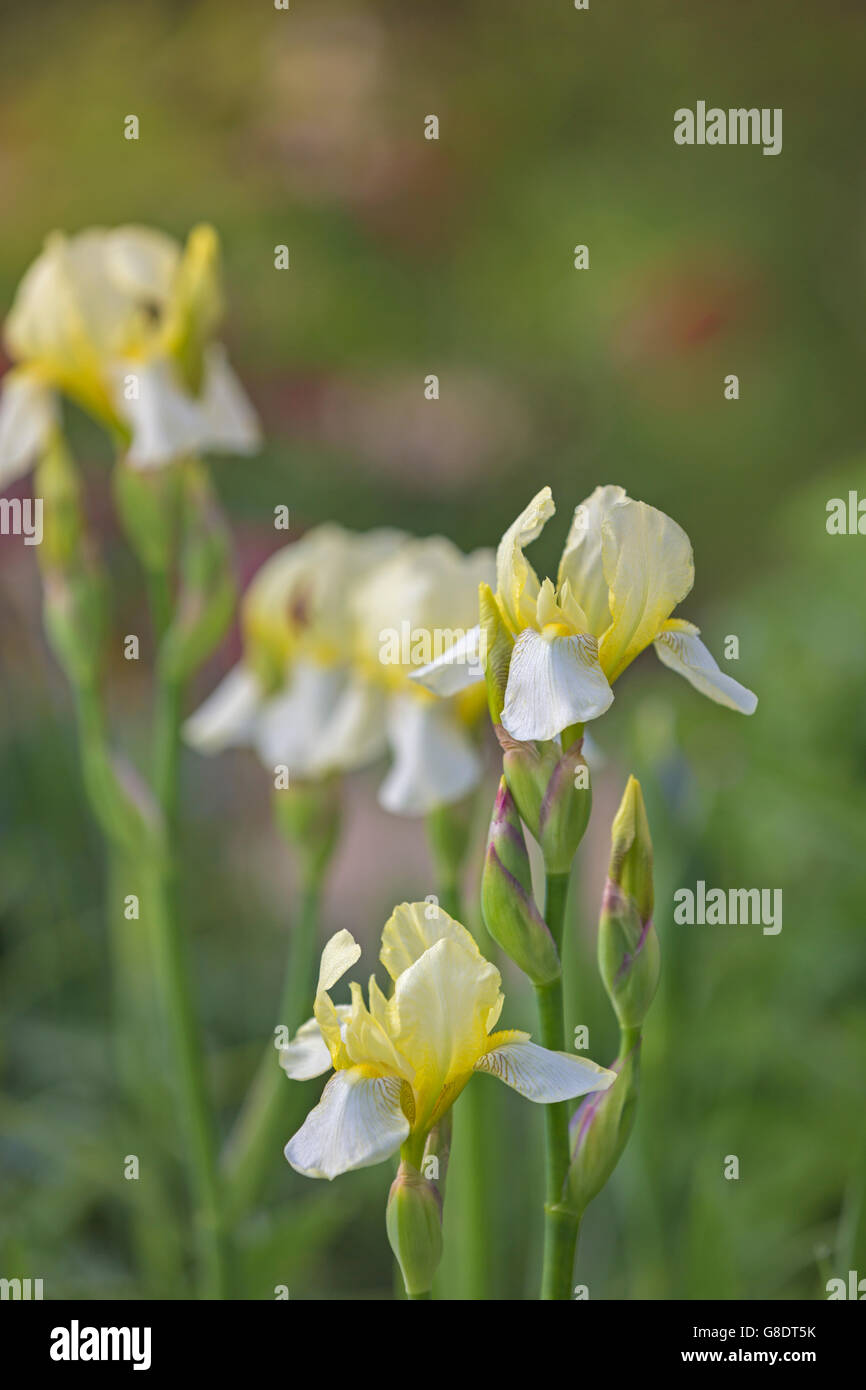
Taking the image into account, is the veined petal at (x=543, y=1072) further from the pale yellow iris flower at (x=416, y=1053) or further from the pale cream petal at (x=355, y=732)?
the pale cream petal at (x=355, y=732)

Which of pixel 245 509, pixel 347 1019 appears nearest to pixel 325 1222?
pixel 347 1019

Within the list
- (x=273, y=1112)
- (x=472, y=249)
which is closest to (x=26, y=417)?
(x=273, y=1112)

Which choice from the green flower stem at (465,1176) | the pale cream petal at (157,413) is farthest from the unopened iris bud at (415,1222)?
the pale cream petal at (157,413)

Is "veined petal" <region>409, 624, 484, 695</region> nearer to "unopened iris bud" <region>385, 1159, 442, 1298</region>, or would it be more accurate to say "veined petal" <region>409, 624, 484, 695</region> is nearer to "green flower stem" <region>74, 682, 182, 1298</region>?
"unopened iris bud" <region>385, 1159, 442, 1298</region>

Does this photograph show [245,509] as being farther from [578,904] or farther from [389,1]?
[578,904]

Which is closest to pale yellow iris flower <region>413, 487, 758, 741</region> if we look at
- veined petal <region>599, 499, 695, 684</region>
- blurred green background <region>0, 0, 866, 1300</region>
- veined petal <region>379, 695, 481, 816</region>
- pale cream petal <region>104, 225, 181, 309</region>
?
veined petal <region>599, 499, 695, 684</region>
